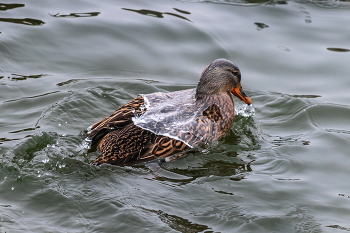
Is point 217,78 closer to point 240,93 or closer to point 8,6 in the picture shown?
point 240,93

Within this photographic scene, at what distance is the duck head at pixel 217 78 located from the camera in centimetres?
665

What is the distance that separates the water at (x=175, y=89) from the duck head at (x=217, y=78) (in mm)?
631

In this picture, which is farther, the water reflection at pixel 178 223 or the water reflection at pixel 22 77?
the water reflection at pixel 22 77

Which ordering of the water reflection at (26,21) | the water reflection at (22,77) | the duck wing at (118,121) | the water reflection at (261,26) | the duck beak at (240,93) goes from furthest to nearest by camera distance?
the water reflection at (261,26) → the water reflection at (26,21) → the water reflection at (22,77) → the duck beak at (240,93) → the duck wing at (118,121)

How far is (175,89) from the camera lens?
791cm

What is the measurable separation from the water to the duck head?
2.07 feet

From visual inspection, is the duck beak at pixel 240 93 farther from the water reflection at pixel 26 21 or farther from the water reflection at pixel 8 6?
the water reflection at pixel 8 6

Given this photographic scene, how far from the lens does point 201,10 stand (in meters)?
9.87

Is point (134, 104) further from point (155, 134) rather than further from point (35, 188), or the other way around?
point (35, 188)

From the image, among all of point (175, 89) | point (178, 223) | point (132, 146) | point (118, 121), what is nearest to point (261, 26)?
point (175, 89)

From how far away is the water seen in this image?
5074 mm

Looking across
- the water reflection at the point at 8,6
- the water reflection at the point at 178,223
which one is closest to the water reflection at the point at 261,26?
the water reflection at the point at 8,6

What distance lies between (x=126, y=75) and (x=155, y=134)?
251 centimetres

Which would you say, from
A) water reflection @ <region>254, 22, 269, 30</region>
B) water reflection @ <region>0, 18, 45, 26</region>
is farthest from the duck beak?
water reflection @ <region>0, 18, 45, 26</region>
